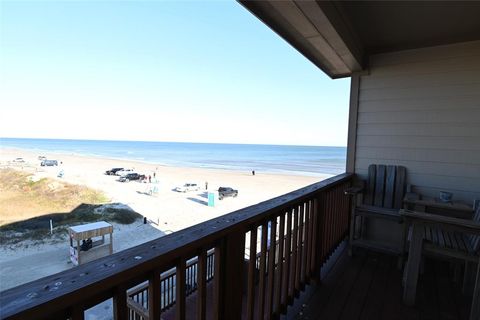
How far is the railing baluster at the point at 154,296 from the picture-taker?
0.70 meters

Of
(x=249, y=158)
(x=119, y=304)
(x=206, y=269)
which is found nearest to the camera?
(x=119, y=304)

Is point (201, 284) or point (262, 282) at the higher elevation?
point (201, 284)

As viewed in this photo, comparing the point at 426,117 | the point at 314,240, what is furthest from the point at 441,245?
the point at 426,117

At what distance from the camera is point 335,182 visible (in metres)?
2.32

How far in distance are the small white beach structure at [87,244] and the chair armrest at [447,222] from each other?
22.8 ft

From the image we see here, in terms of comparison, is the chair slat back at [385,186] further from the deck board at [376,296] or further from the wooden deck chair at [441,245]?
the wooden deck chair at [441,245]

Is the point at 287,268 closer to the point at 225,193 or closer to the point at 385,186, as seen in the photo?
the point at 385,186

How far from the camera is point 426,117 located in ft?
9.27

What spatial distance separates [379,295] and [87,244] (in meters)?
6.96

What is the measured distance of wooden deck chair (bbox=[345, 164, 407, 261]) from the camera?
271cm

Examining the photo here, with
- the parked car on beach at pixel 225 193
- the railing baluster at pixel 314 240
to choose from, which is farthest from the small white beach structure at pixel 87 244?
the parked car on beach at pixel 225 193

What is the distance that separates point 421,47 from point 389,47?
321 millimetres

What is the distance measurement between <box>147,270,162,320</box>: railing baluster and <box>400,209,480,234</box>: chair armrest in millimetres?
1770

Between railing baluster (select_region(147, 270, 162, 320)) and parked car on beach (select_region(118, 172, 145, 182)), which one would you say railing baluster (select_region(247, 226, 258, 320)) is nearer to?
railing baluster (select_region(147, 270, 162, 320))
